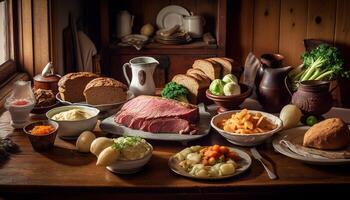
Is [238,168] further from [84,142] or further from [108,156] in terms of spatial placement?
[84,142]

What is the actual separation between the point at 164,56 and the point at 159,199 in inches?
76.7

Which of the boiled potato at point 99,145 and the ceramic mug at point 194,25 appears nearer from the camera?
the boiled potato at point 99,145

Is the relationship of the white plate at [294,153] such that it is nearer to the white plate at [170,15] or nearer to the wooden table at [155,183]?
the wooden table at [155,183]

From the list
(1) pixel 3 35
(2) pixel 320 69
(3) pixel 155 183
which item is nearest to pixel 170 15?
(1) pixel 3 35

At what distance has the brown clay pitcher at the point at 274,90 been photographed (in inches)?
89.0

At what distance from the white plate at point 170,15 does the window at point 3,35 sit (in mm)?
1309

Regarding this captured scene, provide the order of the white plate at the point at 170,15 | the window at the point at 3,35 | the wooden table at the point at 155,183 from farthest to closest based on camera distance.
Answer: the white plate at the point at 170,15
the window at the point at 3,35
the wooden table at the point at 155,183

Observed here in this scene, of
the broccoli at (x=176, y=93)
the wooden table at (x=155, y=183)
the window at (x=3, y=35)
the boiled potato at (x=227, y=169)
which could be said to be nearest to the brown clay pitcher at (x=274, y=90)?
the broccoli at (x=176, y=93)

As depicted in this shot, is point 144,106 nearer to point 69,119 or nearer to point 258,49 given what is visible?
point 69,119

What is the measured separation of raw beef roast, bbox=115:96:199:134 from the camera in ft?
6.84

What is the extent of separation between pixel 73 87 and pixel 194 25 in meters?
1.52

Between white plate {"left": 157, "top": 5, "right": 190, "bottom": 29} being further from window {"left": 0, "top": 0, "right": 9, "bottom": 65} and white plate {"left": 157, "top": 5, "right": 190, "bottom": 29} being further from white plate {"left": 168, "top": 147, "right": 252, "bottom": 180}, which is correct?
white plate {"left": 168, "top": 147, "right": 252, "bottom": 180}

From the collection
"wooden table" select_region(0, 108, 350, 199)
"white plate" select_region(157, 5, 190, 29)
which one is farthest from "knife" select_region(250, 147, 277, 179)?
"white plate" select_region(157, 5, 190, 29)

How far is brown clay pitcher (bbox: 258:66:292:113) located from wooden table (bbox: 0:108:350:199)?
441 mm
